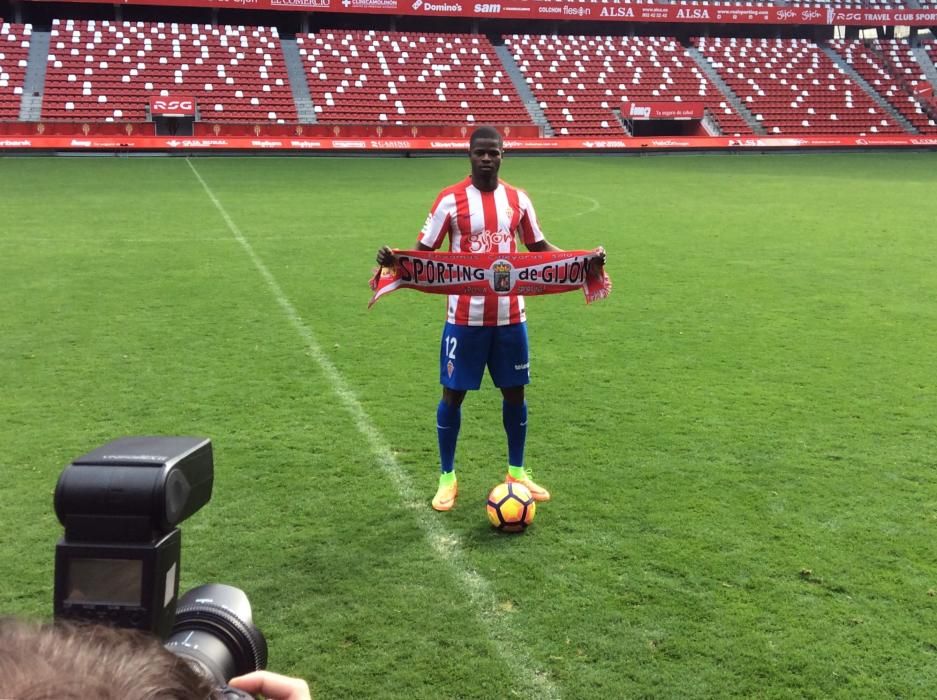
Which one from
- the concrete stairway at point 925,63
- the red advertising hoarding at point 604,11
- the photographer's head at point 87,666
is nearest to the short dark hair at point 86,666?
the photographer's head at point 87,666

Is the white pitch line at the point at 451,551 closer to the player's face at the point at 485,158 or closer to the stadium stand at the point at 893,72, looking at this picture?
the player's face at the point at 485,158

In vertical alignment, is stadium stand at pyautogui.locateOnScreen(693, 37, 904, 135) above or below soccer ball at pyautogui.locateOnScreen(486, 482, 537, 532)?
above

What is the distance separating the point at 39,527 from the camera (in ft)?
14.2

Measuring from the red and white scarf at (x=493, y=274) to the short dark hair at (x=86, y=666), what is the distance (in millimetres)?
3583

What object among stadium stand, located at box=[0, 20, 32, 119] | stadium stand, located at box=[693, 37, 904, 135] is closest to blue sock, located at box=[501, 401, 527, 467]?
stadium stand, located at box=[0, 20, 32, 119]

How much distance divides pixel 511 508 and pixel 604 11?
1540 inches

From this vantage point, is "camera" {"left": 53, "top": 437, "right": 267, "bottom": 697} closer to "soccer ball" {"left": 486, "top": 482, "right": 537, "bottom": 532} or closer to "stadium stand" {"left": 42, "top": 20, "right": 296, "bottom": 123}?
"soccer ball" {"left": 486, "top": 482, "right": 537, "bottom": 532}

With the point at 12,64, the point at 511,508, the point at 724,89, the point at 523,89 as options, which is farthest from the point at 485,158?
the point at 724,89

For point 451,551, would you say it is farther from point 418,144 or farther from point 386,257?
point 418,144

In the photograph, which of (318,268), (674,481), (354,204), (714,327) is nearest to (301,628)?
(674,481)

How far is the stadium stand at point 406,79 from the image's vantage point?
33.3m

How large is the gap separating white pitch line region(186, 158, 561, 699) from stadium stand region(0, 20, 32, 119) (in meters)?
26.9

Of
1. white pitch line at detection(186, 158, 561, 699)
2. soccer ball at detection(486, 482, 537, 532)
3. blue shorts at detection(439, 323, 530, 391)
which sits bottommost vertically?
white pitch line at detection(186, 158, 561, 699)

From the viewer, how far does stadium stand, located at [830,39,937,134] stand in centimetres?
3844
